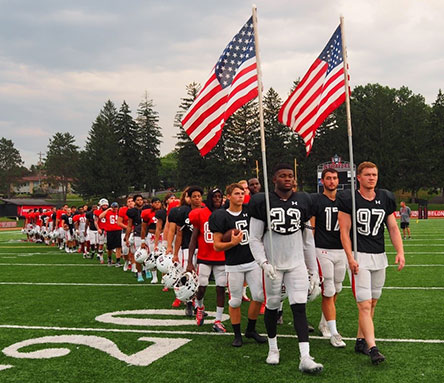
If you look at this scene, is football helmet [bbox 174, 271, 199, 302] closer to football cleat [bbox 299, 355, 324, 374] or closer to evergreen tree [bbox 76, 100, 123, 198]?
football cleat [bbox 299, 355, 324, 374]

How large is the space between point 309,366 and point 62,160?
94.9 metres

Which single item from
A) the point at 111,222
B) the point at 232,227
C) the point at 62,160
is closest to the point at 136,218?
the point at 111,222

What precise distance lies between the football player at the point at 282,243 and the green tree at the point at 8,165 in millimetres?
102315

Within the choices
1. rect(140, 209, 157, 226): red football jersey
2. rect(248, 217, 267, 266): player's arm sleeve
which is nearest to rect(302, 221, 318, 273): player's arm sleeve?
rect(248, 217, 267, 266): player's arm sleeve

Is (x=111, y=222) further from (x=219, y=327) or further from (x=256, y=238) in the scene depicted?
(x=256, y=238)

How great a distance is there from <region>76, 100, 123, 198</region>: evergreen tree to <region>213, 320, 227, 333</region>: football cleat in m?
63.5

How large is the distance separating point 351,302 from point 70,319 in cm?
436

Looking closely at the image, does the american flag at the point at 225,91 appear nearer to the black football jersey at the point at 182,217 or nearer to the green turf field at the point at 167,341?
the black football jersey at the point at 182,217

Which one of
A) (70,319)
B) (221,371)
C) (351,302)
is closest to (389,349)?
(221,371)

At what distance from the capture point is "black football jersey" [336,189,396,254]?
16.6ft

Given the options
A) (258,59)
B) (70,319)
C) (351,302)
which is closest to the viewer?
(258,59)

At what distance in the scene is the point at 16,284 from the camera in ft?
35.5

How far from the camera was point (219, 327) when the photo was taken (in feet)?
20.4

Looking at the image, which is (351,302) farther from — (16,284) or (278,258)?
(16,284)
